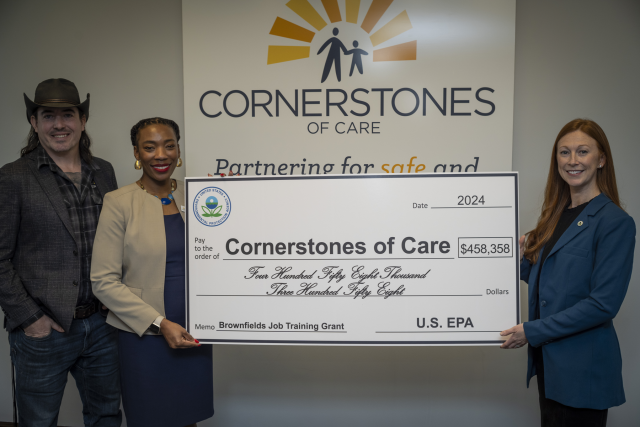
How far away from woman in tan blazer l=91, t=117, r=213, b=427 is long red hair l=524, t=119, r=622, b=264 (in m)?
1.51

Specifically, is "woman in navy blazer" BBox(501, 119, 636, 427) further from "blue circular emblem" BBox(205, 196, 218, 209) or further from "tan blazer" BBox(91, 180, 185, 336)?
"tan blazer" BBox(91, 180, 185, 336)

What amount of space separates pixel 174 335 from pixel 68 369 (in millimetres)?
639

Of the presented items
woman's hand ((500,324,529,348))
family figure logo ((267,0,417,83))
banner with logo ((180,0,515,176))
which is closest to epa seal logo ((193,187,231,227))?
banner with logo ((180,0,515,176))

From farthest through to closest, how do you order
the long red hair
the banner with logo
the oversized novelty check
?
1. the banner with logo
2. the oversized novelty check
3. the long red hair

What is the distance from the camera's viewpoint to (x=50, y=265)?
173 centimetres

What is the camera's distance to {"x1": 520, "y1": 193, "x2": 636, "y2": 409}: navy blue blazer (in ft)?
4.73

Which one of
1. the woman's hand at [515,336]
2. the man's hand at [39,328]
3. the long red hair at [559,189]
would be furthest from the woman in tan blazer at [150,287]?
the long red hair at [559,189]

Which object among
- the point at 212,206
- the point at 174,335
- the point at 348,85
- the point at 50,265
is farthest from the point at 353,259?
the point at 50,265

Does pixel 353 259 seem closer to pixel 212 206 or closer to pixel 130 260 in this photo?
pixel 212 206

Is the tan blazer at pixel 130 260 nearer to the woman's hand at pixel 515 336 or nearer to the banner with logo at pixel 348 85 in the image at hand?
the banner with logo at pixel 348 85

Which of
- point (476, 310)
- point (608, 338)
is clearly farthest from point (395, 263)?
point (608, 338)

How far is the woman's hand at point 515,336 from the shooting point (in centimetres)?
161

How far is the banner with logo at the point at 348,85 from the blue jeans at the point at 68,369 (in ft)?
3.44

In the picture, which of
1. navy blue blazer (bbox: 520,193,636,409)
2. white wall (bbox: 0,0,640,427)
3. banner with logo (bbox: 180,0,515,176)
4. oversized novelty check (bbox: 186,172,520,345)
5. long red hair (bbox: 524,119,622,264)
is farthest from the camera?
white wall (bbox: 0,0,640,427)
